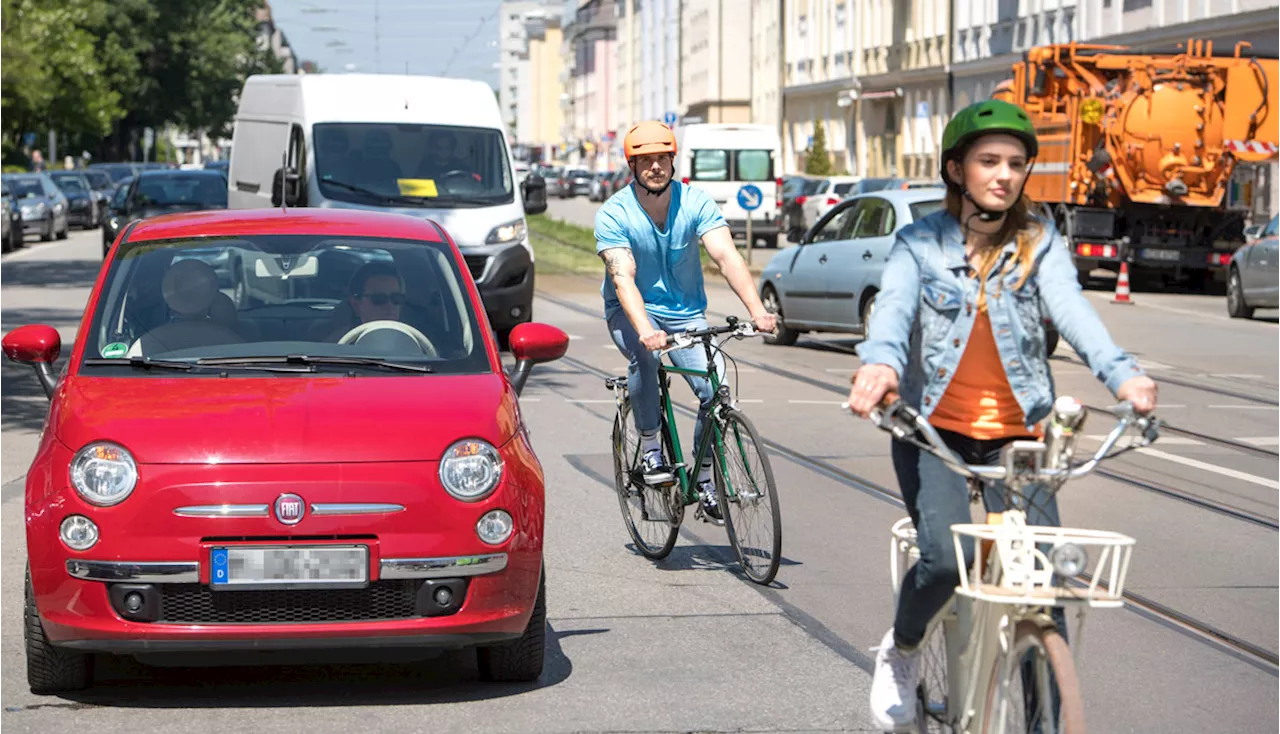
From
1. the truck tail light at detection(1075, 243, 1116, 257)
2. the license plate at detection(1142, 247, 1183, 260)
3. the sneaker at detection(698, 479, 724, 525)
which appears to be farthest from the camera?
the truck tail light at detection(1075, 243, 1116, 257)

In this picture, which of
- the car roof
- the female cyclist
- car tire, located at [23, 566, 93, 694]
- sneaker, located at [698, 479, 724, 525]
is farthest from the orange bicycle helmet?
the female cyclist

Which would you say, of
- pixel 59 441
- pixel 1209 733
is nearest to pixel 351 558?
pixel 59 441

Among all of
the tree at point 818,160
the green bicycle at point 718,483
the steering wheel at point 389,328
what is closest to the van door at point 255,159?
the green bicycle at point 718,483

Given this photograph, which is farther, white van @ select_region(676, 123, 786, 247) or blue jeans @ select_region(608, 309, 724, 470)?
white van @ select_region(676, 123, 786, 247)

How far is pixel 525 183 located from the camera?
2022 centimetres

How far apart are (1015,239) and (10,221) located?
37.5m

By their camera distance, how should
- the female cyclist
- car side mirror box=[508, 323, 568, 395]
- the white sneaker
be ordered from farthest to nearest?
car side mirror box=[508, 323, 568, 395], the white sneaker, the female cyclist

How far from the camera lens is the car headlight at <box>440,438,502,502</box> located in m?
5.78

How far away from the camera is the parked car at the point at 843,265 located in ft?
58.1

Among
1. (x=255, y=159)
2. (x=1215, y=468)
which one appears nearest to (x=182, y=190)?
(x=255, y=159)

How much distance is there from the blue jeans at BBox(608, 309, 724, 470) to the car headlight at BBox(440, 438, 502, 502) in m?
2.14

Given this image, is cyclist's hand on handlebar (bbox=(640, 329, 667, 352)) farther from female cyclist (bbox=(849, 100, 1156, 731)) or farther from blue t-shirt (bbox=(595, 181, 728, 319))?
female cyclist (bbox=(849, 100, 1156, 731))

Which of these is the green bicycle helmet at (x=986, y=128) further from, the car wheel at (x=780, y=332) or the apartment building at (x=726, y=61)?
the apartment building at (x=726, y=61)

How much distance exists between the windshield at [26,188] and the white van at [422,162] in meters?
26.3
